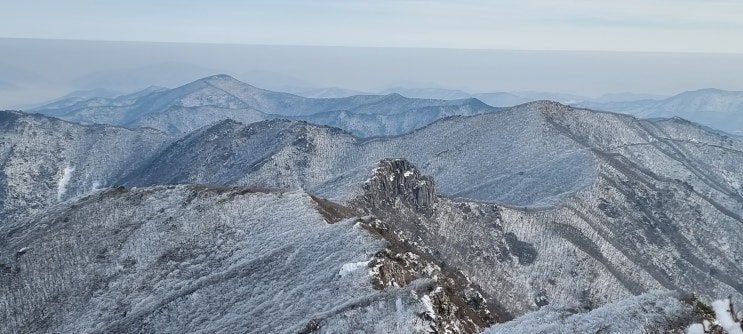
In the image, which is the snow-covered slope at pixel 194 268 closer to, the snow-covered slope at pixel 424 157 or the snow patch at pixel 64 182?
the snow-covered slope at pixel 424 157

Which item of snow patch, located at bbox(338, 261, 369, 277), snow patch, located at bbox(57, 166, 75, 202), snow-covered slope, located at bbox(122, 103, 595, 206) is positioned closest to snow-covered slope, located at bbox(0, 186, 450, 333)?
snow patch, located at bbox(338, 261, 369, 277)

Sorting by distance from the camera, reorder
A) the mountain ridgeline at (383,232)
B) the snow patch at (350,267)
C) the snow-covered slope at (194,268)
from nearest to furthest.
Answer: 1. the snow-covered slope at (194,268)
2. the mountain ridgeline at (383,232)
3. the snow patch at (350,267)

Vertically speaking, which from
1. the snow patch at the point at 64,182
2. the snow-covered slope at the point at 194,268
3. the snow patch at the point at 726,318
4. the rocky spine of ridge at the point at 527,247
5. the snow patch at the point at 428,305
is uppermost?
the snow patch at the point at 726,318

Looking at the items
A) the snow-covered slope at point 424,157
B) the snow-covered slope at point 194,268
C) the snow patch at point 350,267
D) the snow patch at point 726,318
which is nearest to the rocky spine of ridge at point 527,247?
the snow-covered slope at point 424,157

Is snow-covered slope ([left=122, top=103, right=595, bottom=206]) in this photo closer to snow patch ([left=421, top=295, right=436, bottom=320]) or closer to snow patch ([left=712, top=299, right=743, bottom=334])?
snow patch ([left=421, top=295, right=436, bottom=320])

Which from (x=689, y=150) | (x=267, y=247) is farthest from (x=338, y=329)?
(x=689, y=150)

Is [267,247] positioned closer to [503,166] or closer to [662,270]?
[662,270]

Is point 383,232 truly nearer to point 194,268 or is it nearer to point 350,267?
point 350,267
